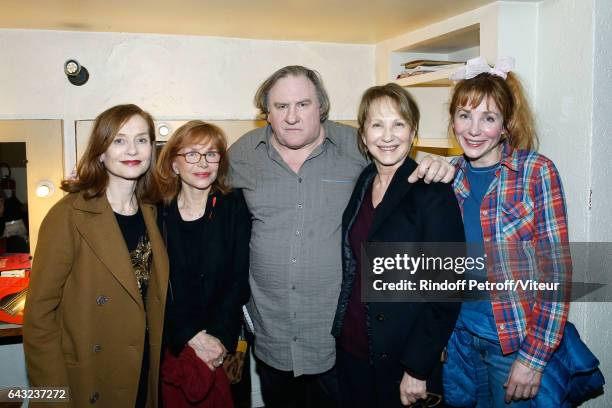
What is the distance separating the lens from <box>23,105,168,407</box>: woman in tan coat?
1595mm

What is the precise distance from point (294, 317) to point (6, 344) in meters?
1.37

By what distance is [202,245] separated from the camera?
6.13ft

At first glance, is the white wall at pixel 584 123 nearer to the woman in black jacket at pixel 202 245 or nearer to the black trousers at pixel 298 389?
the black trousers at pixel 298 389

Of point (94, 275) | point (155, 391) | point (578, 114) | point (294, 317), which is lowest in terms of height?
point (155, 391)

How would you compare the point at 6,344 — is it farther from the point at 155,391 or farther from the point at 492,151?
the point at 492,151

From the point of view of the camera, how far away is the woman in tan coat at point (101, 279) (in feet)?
5.23

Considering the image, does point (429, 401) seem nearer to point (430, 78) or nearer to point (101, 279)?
point (101, 279)

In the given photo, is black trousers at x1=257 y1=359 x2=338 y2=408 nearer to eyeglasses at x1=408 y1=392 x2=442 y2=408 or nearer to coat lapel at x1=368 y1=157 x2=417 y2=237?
eyeglasses at x1=408 y1=392 x2=442 y2=408

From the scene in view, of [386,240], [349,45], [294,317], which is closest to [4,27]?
Result: [349,45]

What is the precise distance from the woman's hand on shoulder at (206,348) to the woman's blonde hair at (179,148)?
568 millimetres

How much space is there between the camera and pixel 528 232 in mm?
1528

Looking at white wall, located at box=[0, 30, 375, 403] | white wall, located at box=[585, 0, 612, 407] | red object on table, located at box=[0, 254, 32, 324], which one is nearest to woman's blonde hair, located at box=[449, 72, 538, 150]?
white wall, located at box=[585, 0, 612, 407]

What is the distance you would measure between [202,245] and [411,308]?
847 mm

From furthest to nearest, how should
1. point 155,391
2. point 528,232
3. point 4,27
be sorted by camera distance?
point 4,27
point 155,391
point 528,232
